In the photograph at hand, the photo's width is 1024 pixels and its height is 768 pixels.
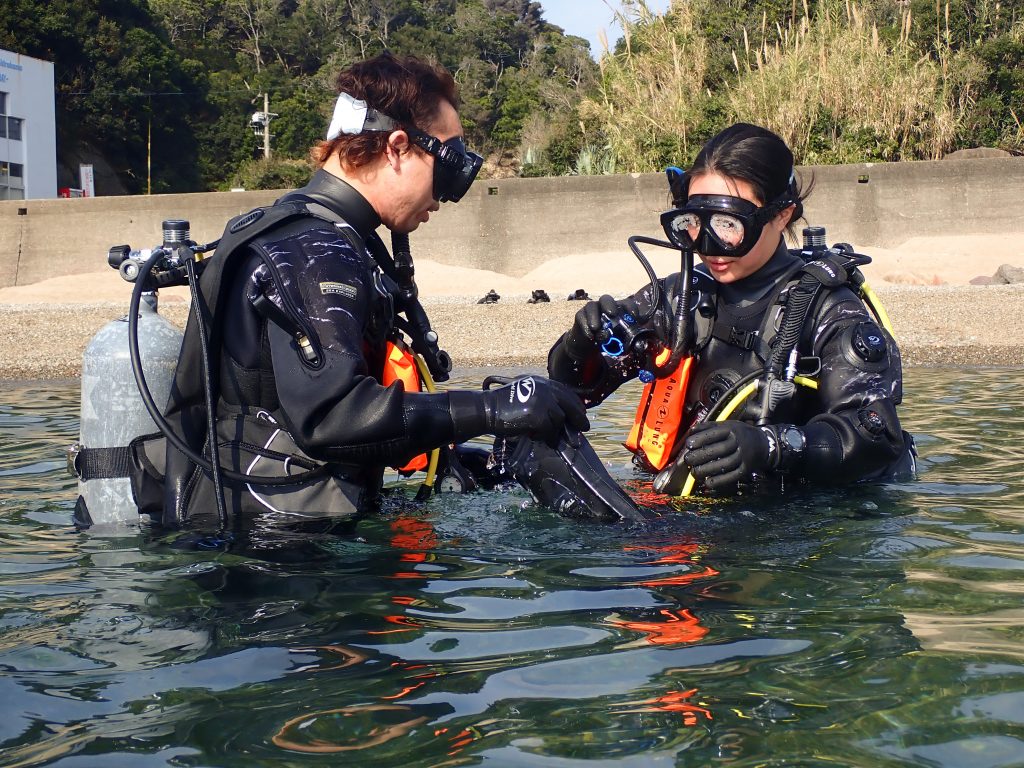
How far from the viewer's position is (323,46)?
5862 centimetres

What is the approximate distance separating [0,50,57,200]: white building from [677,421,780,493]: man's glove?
3174 cm

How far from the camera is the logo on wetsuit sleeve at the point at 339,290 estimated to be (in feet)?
9.14

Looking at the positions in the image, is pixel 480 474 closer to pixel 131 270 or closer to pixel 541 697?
pixel 131 270

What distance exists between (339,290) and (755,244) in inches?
63.0

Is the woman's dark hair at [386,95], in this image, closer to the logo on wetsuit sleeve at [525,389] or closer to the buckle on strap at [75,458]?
the logo on wetsuit sleeve at [525,389]

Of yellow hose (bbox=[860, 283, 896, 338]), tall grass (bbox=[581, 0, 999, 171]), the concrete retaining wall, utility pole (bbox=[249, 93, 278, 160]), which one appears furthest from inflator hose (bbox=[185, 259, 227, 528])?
utility pole (bbox=[249, 93, 278, 160])

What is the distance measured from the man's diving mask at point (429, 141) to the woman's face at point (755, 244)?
36.6 inches

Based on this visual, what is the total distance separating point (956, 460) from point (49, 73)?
35.5m

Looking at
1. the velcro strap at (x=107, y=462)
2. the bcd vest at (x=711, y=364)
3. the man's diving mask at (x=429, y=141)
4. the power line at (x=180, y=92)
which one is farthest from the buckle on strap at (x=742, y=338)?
the power line at (x=180, y=92)

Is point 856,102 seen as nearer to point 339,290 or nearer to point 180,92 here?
point 339,290

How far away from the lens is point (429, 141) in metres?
3.15

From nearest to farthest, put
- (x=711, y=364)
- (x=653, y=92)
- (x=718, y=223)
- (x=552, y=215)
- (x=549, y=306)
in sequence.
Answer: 1. (x=718, y=223)
2. (x=711, y=364)
3. (x=549, y=306)
4. (x=552, y=215)
5. (x=653, y=92)

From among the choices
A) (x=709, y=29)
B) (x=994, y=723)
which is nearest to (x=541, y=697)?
(x=994, y=723)

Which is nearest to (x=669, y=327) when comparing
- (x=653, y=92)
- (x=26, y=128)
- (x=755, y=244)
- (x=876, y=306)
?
(x=755, y=244)
